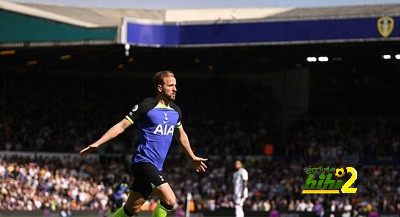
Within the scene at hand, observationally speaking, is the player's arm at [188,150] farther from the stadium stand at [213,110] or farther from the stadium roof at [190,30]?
the stadium roof at [190,30]

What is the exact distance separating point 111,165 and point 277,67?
1155 centimetres

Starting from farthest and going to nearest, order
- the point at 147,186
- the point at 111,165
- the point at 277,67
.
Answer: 1. the point at 277,67
2. the point at 111,165
3. the point at 147,186

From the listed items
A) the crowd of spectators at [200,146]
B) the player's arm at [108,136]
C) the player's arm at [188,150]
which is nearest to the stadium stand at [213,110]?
the crowd of spectators at [200,146]

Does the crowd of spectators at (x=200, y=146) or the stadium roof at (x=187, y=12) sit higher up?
the stadium roof at (x=187, y=12)

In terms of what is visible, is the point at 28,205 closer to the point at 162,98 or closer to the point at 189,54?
the point at 189,54

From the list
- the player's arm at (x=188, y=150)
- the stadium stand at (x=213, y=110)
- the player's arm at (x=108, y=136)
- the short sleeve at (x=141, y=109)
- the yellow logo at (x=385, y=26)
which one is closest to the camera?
the player's arm at (x=108, y=136)

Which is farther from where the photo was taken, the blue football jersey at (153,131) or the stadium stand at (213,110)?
the stadium stand at (213,110)

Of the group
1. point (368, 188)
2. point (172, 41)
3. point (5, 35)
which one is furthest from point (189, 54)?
point (368, 188)

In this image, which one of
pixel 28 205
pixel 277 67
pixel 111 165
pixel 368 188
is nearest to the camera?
pixel 28 205

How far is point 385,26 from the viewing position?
36.2 meters

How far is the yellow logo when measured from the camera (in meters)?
36.1

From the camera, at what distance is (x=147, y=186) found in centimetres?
1128

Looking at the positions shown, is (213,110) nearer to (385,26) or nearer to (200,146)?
(200,146)

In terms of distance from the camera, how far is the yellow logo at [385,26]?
118 feet
